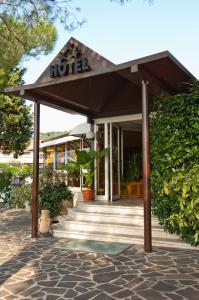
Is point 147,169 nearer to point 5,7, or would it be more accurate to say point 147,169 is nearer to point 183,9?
point 183,9

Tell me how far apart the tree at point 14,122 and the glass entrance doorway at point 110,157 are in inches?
423

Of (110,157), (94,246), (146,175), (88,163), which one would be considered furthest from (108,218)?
(110,157)

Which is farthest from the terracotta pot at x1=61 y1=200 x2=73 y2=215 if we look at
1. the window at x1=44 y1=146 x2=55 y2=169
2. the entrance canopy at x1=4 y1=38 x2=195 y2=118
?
the window at x1=44 y1=146 x2=55 y2=169

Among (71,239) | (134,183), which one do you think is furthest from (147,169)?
(134,183)

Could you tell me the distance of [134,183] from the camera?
1295 centimetres

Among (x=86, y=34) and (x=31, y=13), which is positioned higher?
(x=31, y=13)

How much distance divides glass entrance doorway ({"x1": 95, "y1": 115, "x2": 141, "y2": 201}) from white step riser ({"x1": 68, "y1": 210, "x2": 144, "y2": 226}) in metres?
1.96

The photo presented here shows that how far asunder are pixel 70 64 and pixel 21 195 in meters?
8.82

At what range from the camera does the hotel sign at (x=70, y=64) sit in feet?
25.5

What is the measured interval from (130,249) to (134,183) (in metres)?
5.72

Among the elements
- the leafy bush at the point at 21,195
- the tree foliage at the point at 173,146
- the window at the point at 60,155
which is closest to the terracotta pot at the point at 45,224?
the tree foliage at the point at 173,146

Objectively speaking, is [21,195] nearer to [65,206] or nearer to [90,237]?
[65,206]

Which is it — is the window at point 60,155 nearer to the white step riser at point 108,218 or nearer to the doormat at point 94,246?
the white step riser at point 108,218

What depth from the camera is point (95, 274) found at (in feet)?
18.8
